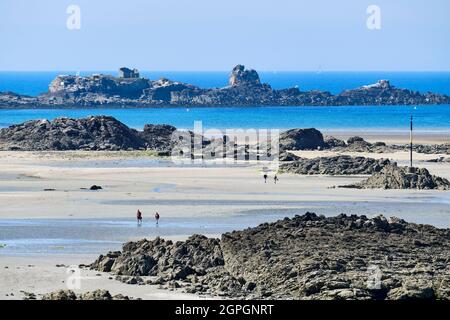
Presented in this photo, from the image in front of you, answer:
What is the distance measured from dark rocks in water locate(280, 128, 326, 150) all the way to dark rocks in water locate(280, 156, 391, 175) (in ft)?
58.9

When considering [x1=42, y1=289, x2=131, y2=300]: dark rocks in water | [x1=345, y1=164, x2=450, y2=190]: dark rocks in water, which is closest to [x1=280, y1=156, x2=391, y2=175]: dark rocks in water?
[x1=345, y1=164, x2=450, y2=190]: dark rocks in water

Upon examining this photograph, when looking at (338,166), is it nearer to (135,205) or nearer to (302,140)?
(135,205)

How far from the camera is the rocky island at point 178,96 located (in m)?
183

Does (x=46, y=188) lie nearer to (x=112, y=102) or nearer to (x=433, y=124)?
(x=433, y=124)

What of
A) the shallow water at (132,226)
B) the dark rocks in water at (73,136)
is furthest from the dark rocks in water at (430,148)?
the shallow water at (132,226)

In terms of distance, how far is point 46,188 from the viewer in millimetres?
59969

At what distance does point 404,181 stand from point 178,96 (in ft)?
437

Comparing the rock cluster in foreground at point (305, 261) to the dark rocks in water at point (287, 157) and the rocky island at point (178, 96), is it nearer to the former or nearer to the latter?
the dark rocks in water at point (287, 157)

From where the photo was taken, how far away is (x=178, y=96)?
627ft

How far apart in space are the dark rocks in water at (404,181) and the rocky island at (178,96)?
394ft

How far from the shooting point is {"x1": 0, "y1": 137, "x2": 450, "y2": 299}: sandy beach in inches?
1437

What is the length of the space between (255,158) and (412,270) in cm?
4801

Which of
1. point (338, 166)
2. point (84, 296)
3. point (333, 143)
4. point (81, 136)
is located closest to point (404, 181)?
point (338, 166)
